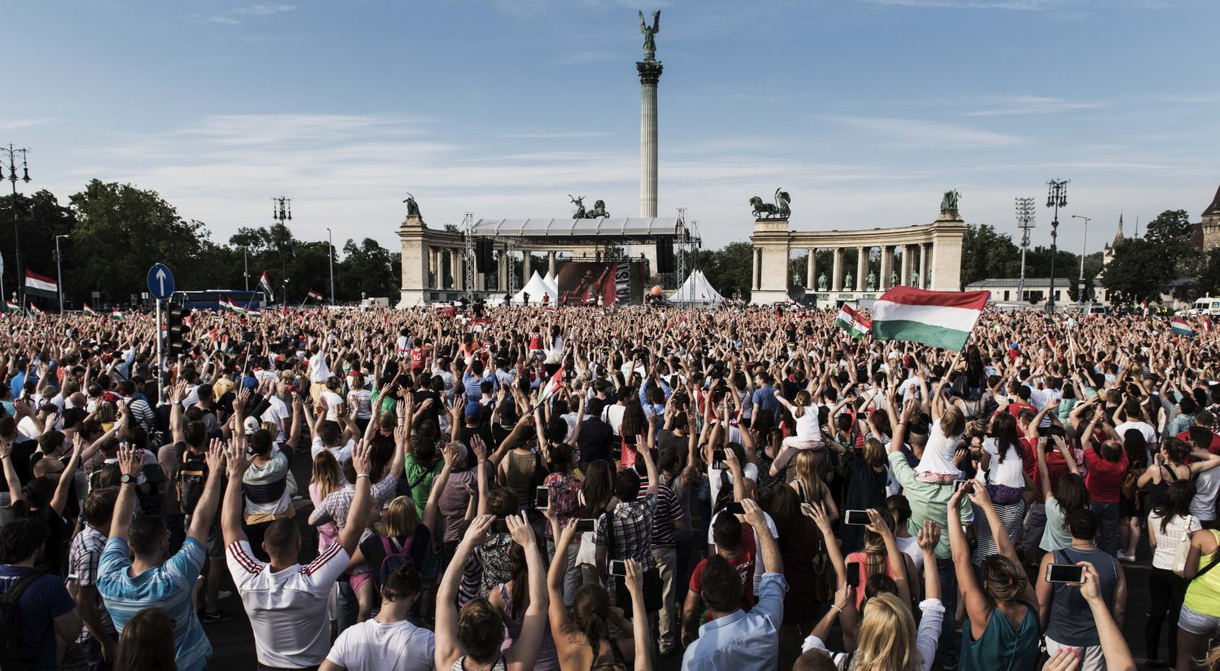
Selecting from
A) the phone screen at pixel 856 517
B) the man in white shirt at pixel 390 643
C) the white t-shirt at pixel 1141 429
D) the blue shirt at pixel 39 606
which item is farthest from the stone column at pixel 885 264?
the blue shirt at pixel 39 606

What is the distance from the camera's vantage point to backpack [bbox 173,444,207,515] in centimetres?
604

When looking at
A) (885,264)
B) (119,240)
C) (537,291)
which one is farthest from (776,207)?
(119,240)

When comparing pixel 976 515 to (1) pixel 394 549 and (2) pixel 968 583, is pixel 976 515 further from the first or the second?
(1) pixel 394 549

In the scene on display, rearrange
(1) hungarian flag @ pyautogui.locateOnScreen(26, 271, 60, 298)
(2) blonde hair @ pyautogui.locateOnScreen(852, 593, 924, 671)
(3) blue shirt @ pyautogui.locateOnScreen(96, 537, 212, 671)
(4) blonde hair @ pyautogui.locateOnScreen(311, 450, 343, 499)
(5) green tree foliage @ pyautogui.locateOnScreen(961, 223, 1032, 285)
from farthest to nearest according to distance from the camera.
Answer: (5) green tree foliage @ pyautogui.locateOnScreen(961, 223, 1032, 285), (1) hungarian flag @ pyautogui.locateOnScreen(26, 271, 60, 298), (4) blonde hair @ pyautogui.locateOnScreen(311, 450, 343, 499), (3) blue shirt @ pyautogui.locateOnScreen(96, 537, 212, 671), (2) blonde hair @ pyautogui.locateOnScreen(852, 593, 924, 671)

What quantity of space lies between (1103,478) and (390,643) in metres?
6.24

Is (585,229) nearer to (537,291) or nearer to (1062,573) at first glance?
(537,291)

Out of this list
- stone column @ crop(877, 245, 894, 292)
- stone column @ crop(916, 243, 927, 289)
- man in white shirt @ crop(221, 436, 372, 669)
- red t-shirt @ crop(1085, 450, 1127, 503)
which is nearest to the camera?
man in white shirt @ crop(221, 436, 372, 669)

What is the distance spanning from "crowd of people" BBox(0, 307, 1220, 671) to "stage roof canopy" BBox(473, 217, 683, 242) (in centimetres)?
4166

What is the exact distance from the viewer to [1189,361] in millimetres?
13984

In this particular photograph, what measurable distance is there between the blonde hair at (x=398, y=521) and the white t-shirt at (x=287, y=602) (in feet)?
2.87

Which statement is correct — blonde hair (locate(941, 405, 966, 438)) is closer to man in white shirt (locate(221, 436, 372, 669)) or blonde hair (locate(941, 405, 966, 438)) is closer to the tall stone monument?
man in white shirt (locate(221, 436, 372, 669))

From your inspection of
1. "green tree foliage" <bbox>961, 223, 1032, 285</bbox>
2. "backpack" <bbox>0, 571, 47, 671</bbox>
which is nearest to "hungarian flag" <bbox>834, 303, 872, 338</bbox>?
"backpack" <bbox>0, 571, 47, 671</bbox>

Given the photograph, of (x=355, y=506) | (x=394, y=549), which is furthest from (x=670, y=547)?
(x=355, y=506)

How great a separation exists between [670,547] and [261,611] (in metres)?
2.76
